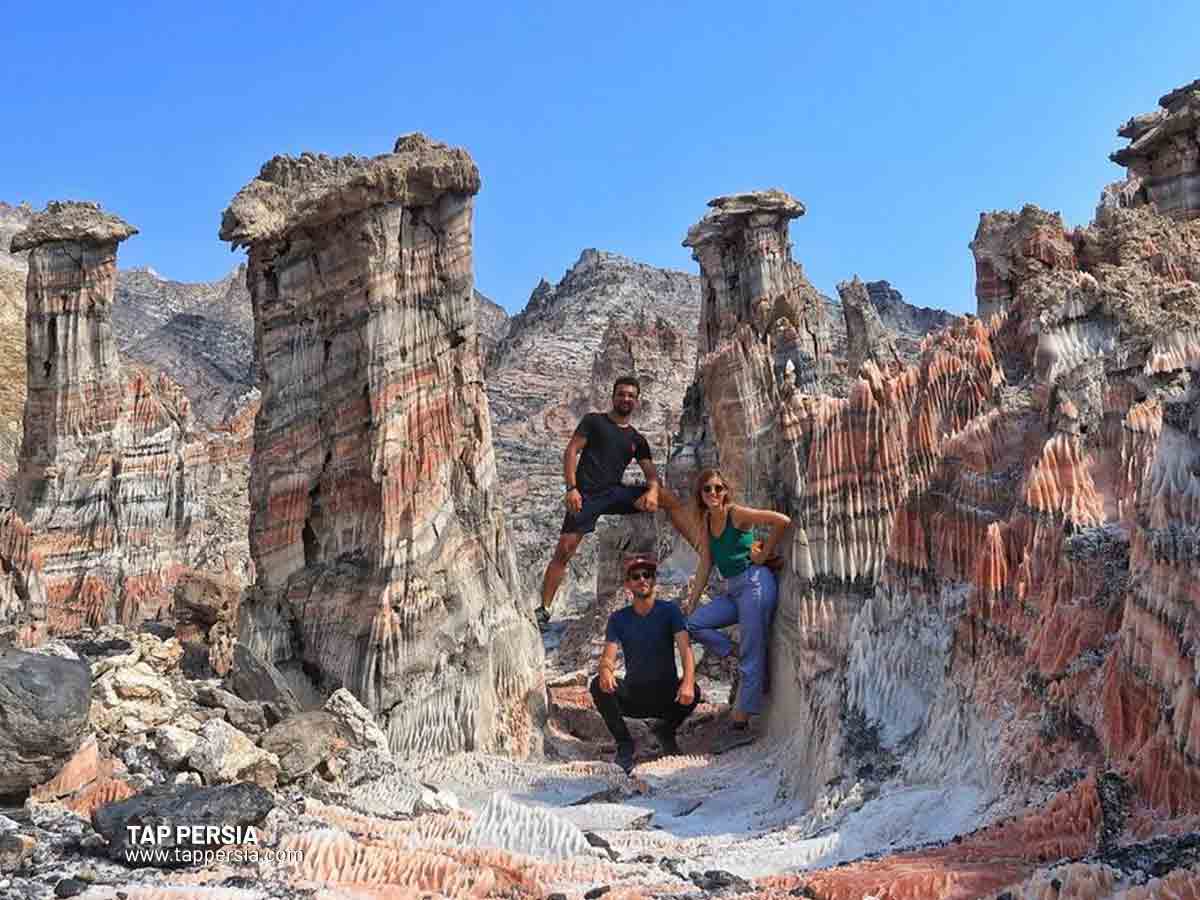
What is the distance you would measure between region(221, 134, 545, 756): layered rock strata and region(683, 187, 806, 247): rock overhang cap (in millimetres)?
13179

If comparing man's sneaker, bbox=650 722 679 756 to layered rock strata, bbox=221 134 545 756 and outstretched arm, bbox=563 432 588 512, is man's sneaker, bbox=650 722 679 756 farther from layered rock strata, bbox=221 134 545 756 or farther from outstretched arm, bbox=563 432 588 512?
outstretched arm, bbox=563 432 588 512

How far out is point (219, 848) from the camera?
19.4 ft

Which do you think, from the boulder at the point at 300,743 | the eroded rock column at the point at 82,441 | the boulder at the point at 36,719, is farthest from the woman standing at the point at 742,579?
the eroded rock column at the point at 82,441

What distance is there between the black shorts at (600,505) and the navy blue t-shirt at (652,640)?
1.40 meters

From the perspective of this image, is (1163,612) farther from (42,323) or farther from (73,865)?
(42,323)

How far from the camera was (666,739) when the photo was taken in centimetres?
1008

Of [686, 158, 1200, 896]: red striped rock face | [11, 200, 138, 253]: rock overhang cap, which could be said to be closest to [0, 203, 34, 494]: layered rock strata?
[11, 200, 138, 253]: rock overhang cap

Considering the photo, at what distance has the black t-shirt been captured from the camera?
36.4ft

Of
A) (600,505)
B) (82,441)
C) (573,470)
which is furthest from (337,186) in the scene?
(82,441)

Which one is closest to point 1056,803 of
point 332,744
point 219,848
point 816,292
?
point 219,848

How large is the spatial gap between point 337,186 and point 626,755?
560cm

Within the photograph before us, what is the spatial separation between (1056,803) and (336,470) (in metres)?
7.49

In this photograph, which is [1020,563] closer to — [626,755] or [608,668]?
[608,668]

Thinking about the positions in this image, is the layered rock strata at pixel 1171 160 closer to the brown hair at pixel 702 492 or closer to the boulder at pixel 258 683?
the brown hair at pixel 702 492
